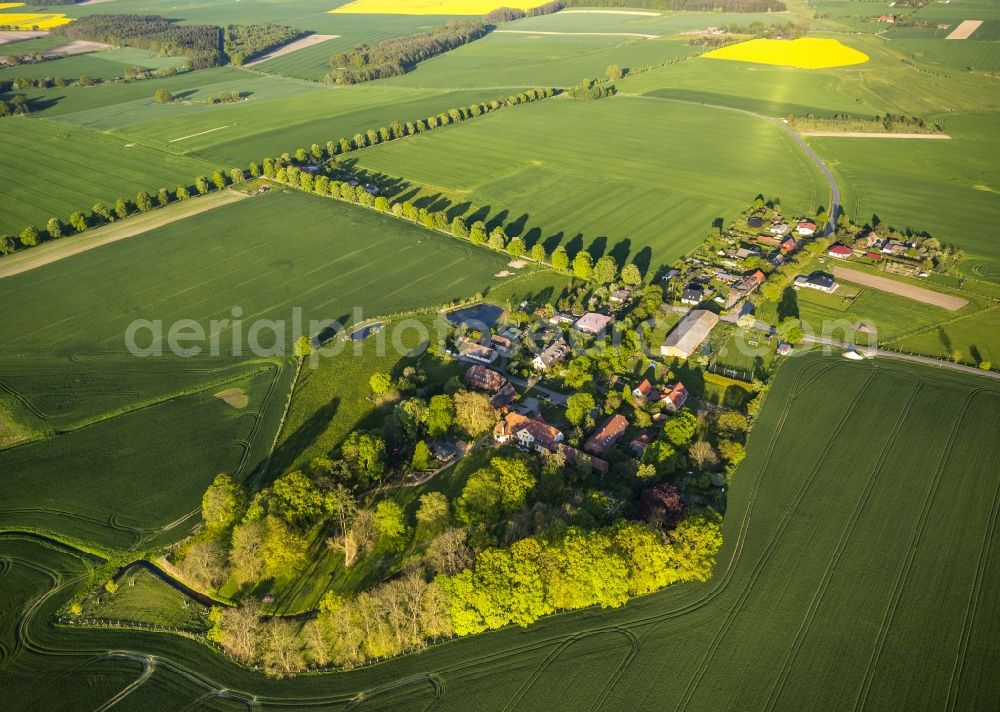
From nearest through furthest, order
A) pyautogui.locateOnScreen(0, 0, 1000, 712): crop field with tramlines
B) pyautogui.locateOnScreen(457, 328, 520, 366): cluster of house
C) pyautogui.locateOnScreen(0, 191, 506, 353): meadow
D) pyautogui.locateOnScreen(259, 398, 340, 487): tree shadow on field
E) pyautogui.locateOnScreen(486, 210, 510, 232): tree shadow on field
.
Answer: pyautogui.locateOnScreen(0, 0, 1000, 712): crop field with tramlines < pyautogui.locateOnScreen(259, 398, 340, 487): tree shadow on field < pyautogui.locateOnScreen(457, 328, 520, 366): cluster of house < pyautogui.locateOnScreen(0, 191, 506, 353): meadow < pyautogui.locateOnScreen(486, 210, 510, 232): tree shadow on field

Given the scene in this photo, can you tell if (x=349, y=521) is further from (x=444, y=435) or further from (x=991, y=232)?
(x=991, y=232)

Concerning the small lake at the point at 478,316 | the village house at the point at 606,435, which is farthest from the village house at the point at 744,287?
the small lake at the point at 478,316

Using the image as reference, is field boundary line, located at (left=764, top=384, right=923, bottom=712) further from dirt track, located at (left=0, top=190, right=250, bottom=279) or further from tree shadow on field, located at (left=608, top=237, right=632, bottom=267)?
dirt track, located at (left=0, top=190, right=250, bottom=279)

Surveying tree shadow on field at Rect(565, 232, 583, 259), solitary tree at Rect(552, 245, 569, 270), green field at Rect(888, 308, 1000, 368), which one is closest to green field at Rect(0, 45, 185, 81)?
tree shadow on field at Rect(565, 232, 583, 259)

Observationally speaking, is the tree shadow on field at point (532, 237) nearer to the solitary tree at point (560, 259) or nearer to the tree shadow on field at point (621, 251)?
the solitary tree at point (560, 259)

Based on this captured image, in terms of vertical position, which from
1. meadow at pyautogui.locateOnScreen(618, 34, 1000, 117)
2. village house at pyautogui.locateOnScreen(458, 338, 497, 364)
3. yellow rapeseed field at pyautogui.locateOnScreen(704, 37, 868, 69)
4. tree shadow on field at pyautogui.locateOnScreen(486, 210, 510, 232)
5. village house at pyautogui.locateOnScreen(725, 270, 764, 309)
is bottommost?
village house at pyautogui.locateOnScreen(458, 338, 497, 364)

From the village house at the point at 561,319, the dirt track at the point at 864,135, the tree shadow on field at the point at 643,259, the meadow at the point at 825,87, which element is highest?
the meadow at the point at 825,87
